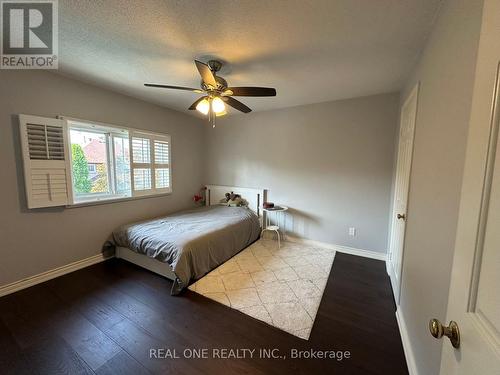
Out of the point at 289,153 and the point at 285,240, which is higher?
the point at 289,153

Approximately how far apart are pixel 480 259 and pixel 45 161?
3.39 m

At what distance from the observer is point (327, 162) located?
3307 millimetres

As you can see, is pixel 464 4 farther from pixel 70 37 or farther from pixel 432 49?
pixel 70 37

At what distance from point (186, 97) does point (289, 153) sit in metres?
1.90

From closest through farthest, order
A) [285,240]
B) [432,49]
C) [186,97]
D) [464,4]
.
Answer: [464,4], [432,49], [186,97], [285,240]

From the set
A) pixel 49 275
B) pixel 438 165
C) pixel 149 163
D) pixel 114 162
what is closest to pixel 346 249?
pixel 438 165

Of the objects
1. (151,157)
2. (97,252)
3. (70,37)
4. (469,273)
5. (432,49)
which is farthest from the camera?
(151,157)

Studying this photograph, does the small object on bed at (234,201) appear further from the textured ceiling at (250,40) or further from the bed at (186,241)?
the textured ceiling at (250,40)

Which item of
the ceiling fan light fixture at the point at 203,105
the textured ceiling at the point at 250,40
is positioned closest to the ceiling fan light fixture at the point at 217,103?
the ceiling fan light fixture at the point at 203,105

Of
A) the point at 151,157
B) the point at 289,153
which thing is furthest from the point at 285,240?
the point at 151,157

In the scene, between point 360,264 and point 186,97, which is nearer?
point 360,264

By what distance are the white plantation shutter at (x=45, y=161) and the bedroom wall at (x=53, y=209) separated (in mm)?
92

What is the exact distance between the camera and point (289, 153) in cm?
362

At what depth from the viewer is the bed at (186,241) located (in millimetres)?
2262
